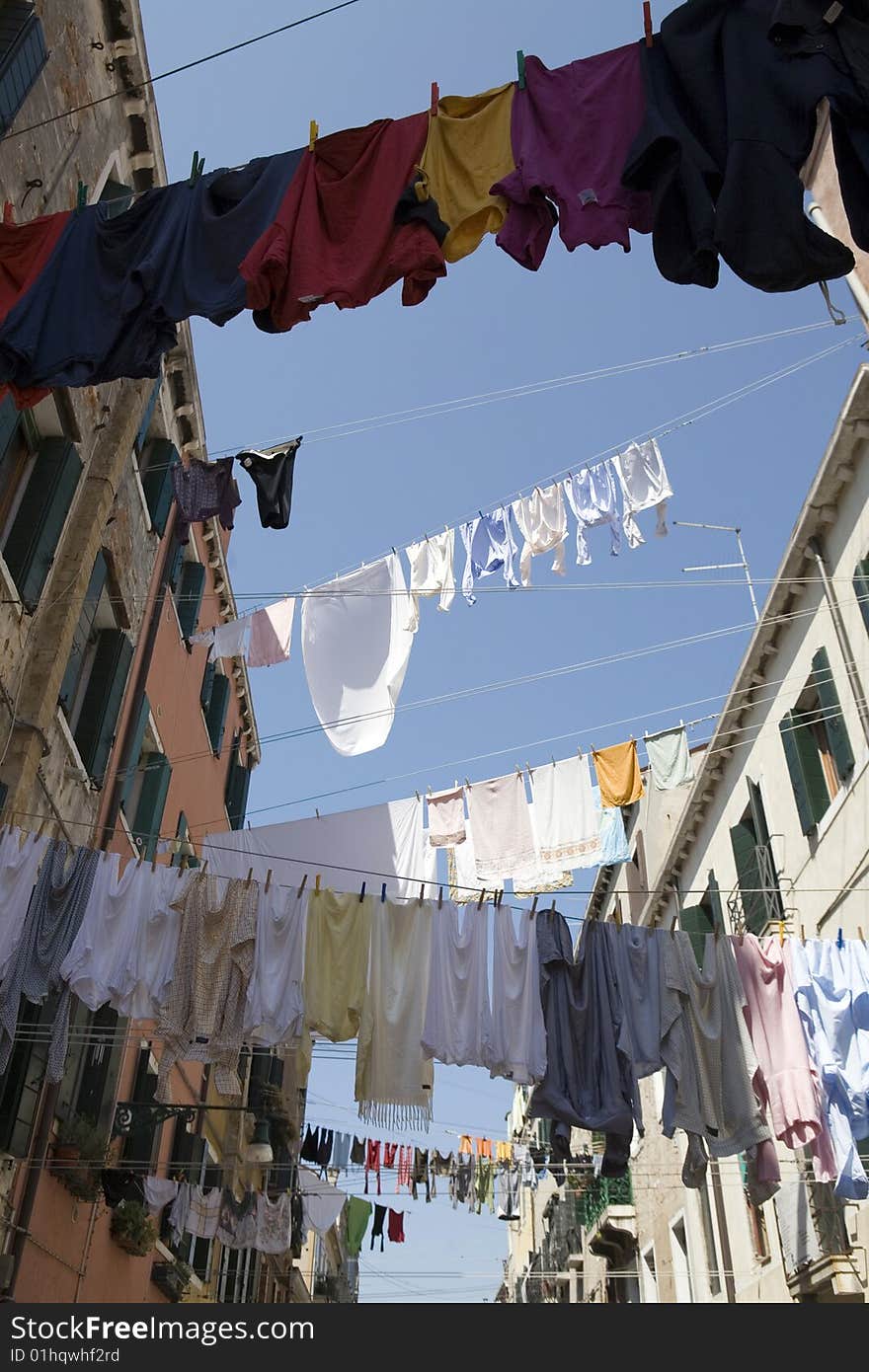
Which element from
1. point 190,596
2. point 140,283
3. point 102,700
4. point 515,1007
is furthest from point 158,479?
point 515,1007

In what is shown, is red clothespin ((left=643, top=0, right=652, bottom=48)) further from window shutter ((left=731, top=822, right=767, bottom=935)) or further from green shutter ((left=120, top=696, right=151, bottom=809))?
window shutter ((left=731, top=822, right=767, bottom=935))

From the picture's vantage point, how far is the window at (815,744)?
11.4 metres

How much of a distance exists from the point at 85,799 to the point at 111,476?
346cm

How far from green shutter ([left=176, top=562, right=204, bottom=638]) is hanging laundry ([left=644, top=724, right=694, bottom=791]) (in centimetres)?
715

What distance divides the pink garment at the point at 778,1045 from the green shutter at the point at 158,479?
9.09 metres

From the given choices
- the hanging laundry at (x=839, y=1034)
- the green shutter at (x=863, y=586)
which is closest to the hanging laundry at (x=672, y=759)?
the green shutter at (x=863, y=586)

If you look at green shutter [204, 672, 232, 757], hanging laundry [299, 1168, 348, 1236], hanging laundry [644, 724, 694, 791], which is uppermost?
green shutter [204, 672, 232, 757]

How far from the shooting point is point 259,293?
5.21 meters

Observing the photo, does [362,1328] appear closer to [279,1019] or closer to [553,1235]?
[279,1019]

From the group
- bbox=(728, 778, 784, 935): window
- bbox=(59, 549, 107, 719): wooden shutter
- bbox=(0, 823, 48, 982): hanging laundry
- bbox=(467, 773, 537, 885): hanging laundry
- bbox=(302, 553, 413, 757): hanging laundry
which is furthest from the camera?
bbox=(728, 778, 784, 935): window

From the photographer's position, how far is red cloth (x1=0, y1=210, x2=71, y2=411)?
19.0ft

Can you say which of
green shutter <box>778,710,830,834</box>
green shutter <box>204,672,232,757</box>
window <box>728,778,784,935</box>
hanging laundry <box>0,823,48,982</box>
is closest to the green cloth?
green shutter <box>204,672,232,757</box>

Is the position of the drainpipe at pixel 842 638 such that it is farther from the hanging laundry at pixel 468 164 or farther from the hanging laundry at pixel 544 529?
the hanging laundry at pixel 468 164

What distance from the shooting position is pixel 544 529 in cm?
1043
